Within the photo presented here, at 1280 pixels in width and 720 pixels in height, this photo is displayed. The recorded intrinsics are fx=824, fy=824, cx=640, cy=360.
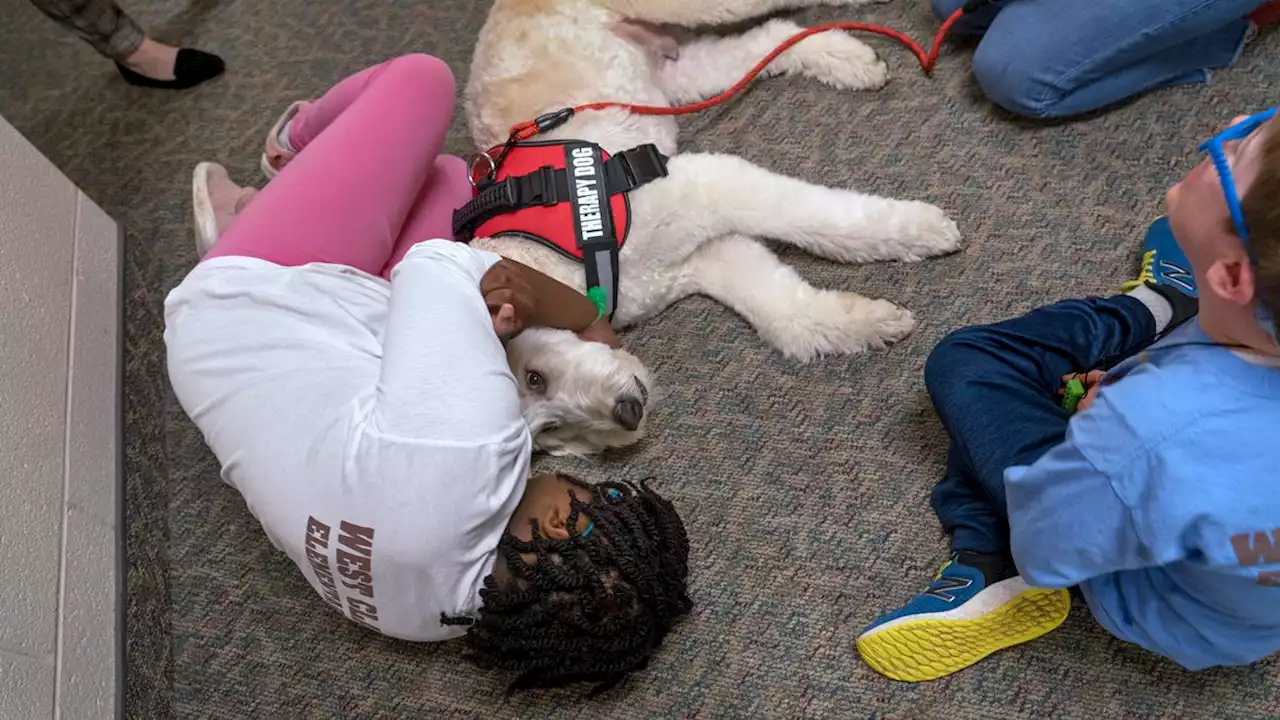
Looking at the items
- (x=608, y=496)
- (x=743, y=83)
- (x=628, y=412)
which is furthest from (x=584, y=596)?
(x=743, y=83)

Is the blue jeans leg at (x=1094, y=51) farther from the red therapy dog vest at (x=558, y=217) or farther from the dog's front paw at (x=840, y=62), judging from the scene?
the red therapy dog vest at (x=558, y=217)

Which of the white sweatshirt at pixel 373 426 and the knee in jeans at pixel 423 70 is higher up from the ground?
the knee in jeans at pixel 423 70

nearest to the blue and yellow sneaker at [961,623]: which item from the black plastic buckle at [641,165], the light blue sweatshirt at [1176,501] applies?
the light blue sweatshirt at [1176,501]

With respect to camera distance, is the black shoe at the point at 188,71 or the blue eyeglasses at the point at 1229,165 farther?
the black shoe at the point at 188,71

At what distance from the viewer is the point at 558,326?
144cm

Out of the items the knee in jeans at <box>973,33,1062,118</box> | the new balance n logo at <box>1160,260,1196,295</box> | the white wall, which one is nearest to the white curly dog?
the knee in jeans at <box>973,33,1062,118</box>

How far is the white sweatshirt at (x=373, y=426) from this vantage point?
1056mm

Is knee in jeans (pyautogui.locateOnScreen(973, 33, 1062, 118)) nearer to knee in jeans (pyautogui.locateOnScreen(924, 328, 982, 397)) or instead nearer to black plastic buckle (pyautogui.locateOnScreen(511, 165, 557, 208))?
knee in jeans (pyautogui.locateOnScreen(924, 328, 982, 397))

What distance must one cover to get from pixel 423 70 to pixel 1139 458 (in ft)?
4.65

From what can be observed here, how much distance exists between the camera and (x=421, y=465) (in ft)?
3.44

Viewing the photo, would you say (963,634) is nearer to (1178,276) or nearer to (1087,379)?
(1087,379)

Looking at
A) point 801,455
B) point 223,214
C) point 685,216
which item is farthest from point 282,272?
point 801,455

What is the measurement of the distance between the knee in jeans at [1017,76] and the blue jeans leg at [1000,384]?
47 centimetres

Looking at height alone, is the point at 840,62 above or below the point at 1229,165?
below
